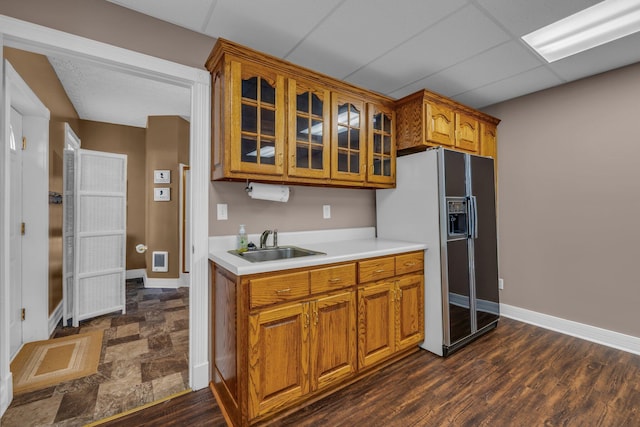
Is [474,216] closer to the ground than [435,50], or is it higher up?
closer to the ground

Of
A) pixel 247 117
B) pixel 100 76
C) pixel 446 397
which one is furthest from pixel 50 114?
pixel 446 397

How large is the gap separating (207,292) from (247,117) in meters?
1.25

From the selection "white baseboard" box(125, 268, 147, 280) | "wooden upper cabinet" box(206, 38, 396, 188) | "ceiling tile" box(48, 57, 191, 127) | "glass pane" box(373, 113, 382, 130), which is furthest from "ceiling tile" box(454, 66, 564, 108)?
"white baseboard" box(125, 268, 147, 280)

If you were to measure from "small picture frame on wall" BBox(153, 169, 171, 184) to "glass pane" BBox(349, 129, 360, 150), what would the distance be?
334cm

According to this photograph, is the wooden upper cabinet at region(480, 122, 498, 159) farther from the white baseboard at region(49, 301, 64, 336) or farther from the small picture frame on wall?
the white baseboard at region(49, 301, 64, 336)

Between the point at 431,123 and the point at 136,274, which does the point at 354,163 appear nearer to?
the point at 431,123

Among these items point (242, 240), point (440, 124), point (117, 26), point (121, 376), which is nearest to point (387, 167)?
point (440, 124)

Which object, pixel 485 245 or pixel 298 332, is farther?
pixel 485 245

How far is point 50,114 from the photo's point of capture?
9.15 feet

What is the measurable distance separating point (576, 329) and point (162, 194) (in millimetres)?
5455

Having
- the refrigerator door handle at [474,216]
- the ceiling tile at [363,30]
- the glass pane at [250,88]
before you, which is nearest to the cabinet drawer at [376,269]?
the refrigerator door handle at [474,216]

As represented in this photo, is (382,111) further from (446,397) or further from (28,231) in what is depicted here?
(28,231)

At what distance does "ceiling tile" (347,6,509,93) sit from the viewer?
6.48 feet

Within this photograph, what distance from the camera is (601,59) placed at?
245 centimetres
